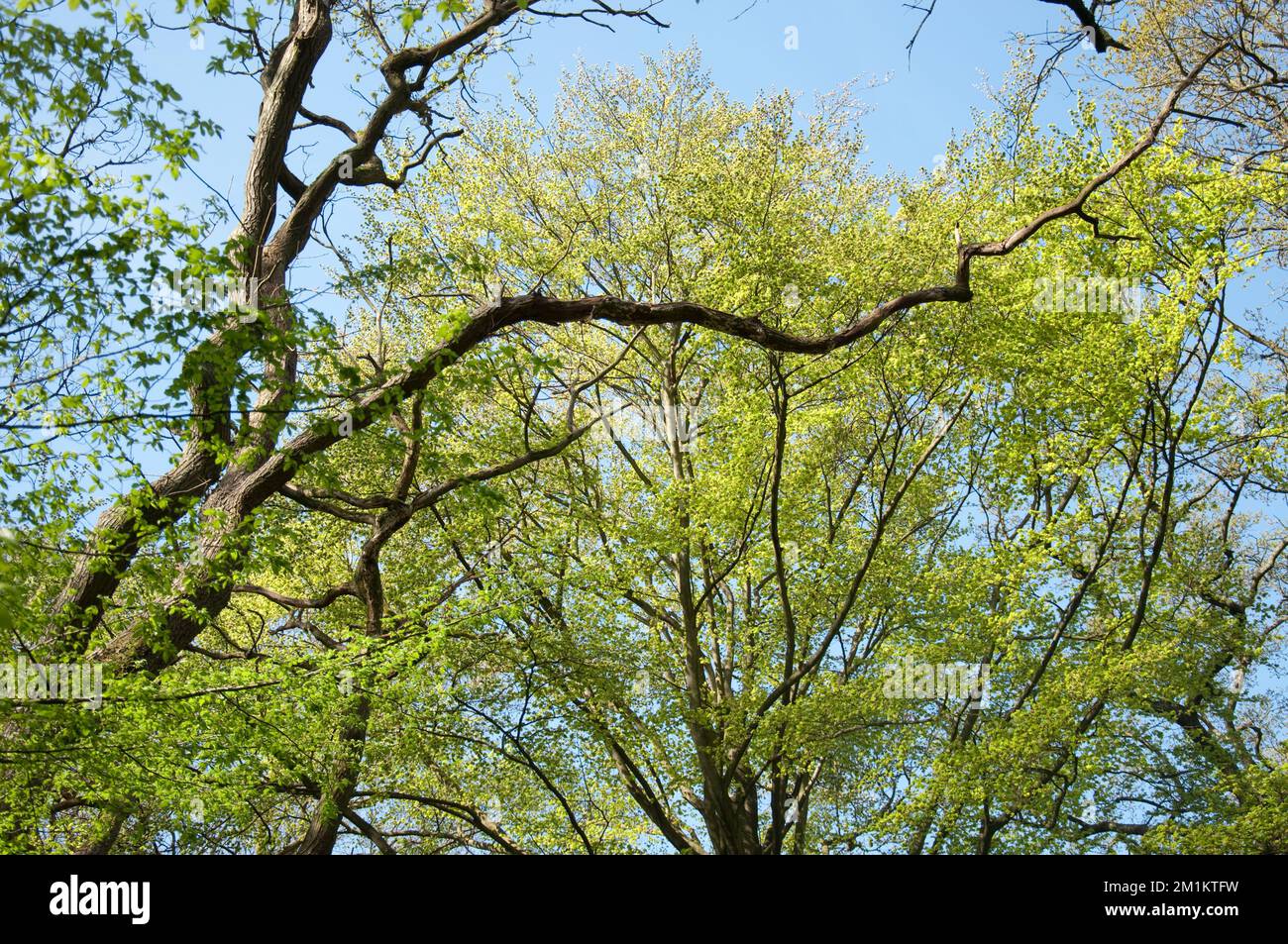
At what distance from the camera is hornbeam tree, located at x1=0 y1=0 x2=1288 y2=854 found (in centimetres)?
780

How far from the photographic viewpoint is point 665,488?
15.1 m

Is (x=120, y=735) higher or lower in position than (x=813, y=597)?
lower

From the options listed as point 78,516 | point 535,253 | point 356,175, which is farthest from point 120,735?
point 535,253

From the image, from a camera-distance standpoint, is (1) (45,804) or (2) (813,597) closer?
(1) (45,804)

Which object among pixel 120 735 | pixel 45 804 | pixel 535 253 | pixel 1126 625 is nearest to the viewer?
pixel 120 735

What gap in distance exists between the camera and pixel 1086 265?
1484cm

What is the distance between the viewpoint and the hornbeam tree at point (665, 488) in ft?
25.6

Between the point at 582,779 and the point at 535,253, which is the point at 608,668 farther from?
the point at 535,253

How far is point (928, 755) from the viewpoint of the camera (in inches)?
666

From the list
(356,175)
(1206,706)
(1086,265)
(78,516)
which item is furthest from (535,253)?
(1206,706)
